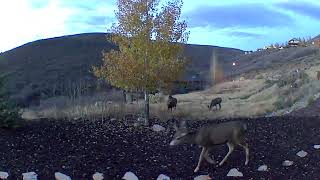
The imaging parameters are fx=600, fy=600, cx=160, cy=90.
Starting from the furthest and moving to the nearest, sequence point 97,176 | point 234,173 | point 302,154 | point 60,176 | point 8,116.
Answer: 1. point 8,116
2. point 302,154
3. point 234,173
4. point 97,176
5. point 60,176

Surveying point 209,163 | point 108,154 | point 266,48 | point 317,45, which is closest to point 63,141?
point 108,154

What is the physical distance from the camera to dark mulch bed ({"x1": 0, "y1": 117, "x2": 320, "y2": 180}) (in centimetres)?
1097

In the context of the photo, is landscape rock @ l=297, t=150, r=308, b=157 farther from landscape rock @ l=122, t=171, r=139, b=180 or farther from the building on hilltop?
the building on hilltop

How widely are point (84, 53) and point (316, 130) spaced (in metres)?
67.9

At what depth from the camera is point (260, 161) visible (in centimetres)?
1180

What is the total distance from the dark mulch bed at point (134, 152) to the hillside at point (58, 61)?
A: 38.6 metres

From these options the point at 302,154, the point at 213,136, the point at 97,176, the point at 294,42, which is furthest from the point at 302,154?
the point at 294,42

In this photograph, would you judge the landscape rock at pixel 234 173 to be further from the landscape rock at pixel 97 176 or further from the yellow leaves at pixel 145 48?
the yellow leaves at pixel 145 48

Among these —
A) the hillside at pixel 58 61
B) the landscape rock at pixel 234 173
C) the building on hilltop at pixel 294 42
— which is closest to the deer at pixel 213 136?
the landscape rock at pixel 234 173

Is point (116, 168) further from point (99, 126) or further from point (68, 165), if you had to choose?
point (99, 126)

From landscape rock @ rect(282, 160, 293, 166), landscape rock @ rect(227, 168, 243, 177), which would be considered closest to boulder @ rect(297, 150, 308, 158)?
landscape rock @ rect(282, 160, 293, 166)

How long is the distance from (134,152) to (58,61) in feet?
214

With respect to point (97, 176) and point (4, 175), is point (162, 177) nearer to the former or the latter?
point (97, 176)

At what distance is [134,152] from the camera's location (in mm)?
12633
